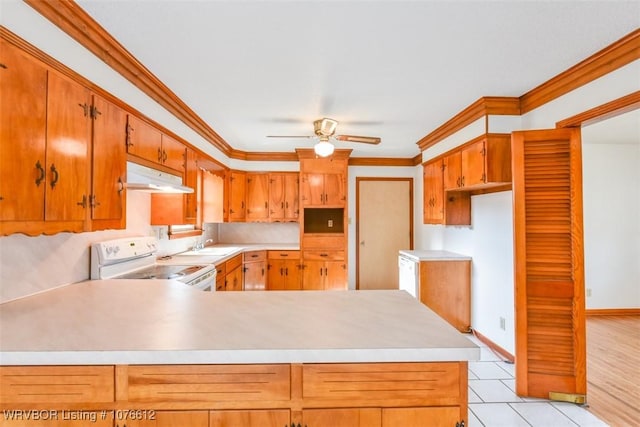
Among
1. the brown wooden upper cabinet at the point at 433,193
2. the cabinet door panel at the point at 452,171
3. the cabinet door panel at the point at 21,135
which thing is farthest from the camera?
the brown wooden upper cabinet at the point at 433,193

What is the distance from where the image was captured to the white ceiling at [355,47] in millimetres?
1558

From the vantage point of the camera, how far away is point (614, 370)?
2703 mm

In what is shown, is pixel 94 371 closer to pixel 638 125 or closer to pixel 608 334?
pixel 608 334

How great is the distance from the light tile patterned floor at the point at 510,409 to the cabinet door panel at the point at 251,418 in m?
1.67

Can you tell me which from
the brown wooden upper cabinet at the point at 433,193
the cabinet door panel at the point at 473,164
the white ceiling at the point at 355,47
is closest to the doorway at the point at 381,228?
the brown wooden upper cabinet at the point at 433,193

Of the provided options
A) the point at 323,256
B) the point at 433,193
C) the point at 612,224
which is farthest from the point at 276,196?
the point at 612,224

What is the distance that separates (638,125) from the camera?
11.5ft

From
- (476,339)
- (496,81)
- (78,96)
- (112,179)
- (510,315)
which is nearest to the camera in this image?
(78,96)

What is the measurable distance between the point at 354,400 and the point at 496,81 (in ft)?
8.39

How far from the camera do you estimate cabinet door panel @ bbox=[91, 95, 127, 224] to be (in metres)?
1.71

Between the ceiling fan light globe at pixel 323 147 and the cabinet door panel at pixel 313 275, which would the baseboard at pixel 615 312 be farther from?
the ceiling fan light globe at pixel 323 147

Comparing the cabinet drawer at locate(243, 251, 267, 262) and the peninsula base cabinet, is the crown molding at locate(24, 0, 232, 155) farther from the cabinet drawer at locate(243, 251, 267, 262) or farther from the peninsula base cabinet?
the cabinet drawer at locate(243, 251, 267, 262)

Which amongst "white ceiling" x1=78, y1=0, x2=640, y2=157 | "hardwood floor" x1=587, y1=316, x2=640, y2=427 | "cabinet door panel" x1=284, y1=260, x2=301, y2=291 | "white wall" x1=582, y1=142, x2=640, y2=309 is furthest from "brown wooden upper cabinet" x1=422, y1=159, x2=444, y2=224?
"white wall" x1=582, y1=142, x2=640, y2=309

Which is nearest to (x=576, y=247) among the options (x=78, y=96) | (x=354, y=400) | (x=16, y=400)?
(x=354, y=400)
